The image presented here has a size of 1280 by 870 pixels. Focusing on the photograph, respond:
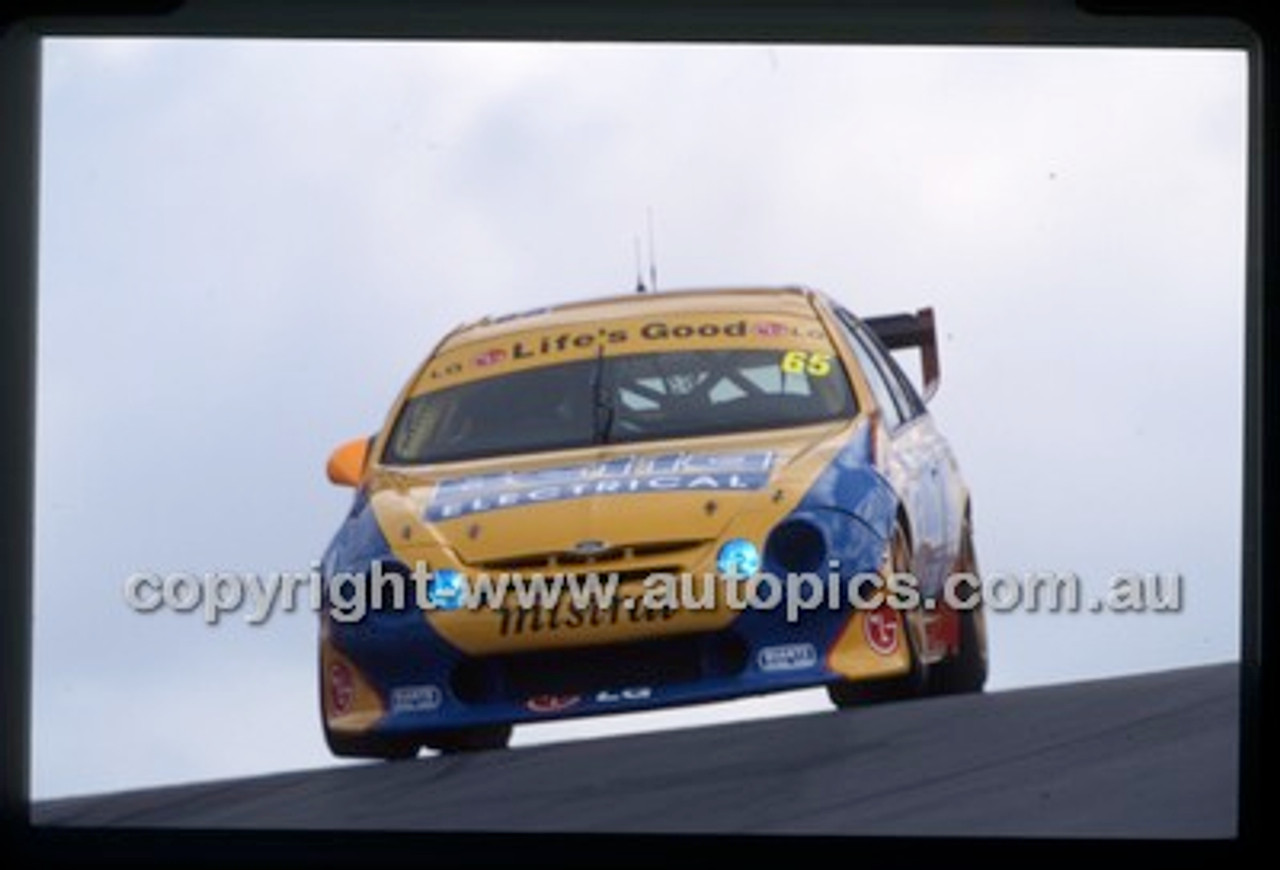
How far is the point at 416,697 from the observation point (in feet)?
63.4

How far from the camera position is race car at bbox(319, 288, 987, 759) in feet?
63.2

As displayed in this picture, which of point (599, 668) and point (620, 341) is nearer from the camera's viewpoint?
point (599, 668)

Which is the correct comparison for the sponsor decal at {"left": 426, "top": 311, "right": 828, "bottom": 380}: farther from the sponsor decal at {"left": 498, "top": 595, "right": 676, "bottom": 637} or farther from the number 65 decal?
the sponsor decal at {"left": 498, "top": 595, "right": 676, "bottom": 637}

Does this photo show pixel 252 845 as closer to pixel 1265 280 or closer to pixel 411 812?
pixel 411 812

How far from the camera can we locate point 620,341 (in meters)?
19.4

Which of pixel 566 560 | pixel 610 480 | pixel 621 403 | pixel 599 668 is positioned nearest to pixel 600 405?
pixel 621 403

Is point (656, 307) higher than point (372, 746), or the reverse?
point (656, 307)

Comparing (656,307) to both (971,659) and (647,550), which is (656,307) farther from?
(971,659)

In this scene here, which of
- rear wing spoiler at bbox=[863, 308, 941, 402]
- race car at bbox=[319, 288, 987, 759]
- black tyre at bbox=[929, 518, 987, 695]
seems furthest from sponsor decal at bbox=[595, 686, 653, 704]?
rear wing spoiler at bbox=[863, 308, 941, 402]

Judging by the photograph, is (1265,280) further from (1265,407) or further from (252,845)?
(252,845)

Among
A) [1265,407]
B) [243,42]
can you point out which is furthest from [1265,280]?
[243,42]

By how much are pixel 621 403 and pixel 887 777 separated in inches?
24.1

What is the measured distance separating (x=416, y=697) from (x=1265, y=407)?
1.17 m

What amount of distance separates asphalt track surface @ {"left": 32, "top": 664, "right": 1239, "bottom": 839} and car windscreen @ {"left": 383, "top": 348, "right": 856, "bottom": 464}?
0.41 meters
